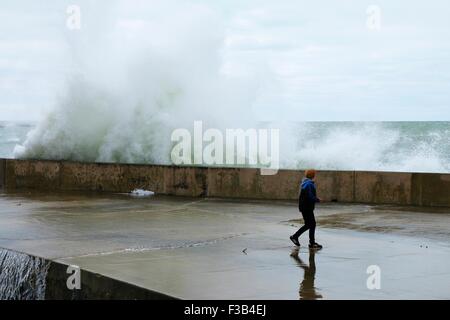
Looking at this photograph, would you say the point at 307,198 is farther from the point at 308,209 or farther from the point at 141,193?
the point at 141,193

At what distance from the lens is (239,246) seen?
8289 mm

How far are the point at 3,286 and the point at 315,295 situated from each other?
3.64 meters

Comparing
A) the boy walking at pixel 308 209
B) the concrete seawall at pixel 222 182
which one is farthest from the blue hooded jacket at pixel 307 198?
the concrete seawall at pixel 222 182

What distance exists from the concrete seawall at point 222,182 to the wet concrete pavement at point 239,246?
79 centimetres

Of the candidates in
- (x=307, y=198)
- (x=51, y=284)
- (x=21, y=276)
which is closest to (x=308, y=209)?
(x=307, y=198)

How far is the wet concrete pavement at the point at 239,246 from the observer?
237 inches

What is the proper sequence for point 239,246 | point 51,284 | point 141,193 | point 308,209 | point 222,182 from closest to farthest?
1. point 51,284
2. point 239,246
3. point 308,209
4. point 222,182
5. point 141,193

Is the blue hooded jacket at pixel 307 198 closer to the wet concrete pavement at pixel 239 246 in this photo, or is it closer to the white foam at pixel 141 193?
the wet concrete pavement at pixel 239 246

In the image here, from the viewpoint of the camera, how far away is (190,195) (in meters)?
15.7

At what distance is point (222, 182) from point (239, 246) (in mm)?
7232

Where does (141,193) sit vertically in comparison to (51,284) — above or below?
above

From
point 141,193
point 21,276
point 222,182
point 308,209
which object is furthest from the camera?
point 141,193
